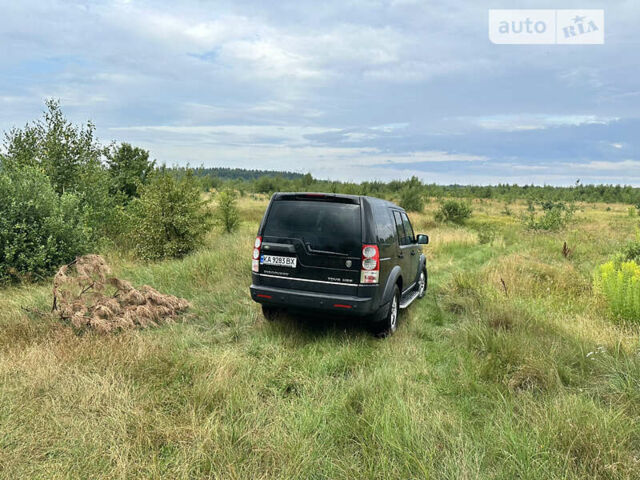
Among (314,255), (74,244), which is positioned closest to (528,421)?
(314,255)

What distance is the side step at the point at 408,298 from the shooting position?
6.24m

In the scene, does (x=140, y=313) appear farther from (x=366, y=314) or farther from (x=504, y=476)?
(x=504, y=476)

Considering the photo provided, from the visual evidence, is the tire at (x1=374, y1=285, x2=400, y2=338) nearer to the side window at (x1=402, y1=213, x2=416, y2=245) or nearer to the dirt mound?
the side window at (x1=402, y1=213, x2=416, y2=245)

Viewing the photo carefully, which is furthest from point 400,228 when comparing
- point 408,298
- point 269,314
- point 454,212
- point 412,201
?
point 412,201

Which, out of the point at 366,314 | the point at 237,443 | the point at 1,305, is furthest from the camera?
the point at 1,305

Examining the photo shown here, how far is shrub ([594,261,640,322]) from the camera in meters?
5.71

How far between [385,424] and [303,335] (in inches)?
100

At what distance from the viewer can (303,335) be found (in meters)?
5.41

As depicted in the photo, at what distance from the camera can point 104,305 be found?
5.32 meters

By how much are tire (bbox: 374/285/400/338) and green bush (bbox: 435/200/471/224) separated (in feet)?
77.7

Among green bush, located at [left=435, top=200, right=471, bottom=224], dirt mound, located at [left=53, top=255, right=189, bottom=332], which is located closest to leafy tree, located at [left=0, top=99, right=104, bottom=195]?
dirt mound, located at [left=53, top=255, right=189, bottom=332]

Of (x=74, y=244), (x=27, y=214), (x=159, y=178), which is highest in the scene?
(x=159, y=178)

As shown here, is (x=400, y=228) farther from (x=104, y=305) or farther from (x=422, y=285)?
(x=104, y=305)

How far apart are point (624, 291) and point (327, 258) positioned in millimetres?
4693
